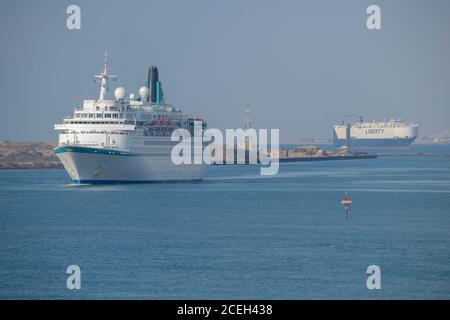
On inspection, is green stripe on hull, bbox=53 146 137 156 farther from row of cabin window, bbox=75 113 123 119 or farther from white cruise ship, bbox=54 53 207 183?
row of cabin window, bbox=75 113 123 119

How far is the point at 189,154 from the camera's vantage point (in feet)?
310

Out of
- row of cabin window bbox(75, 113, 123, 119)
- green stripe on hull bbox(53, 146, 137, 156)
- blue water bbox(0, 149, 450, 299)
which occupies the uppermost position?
row of cabin window bbox(75, 113, 123, 119)

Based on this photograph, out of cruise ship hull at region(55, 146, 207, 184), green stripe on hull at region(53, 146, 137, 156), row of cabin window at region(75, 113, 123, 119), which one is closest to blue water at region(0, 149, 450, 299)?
cruise ship hull at region(55, 146, 207, 184)

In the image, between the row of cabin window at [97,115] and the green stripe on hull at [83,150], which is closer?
the green stripe on hull at [83,150]

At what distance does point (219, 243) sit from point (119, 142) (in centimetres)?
3657

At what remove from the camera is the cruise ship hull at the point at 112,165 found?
80.1m

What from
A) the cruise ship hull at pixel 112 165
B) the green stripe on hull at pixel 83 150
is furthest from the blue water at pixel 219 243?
the green stripe on hull at pixel 83 150

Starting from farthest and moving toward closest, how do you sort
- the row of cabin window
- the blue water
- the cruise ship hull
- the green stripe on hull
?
the row of cabin window, the cruise ship hull, the green stripe on hull, the blue water

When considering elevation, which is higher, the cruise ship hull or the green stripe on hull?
the green stripe on hull

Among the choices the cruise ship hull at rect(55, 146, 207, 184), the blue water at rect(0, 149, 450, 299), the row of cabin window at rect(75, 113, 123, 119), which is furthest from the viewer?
the row of cabin window at rect(75, 113, 123, 119)

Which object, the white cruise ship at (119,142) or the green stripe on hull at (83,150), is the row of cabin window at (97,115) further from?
the green stripe on hull at (83,150)

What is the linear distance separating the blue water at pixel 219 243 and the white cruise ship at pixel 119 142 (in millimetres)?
2169

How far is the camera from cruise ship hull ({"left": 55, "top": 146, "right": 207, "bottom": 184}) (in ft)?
263

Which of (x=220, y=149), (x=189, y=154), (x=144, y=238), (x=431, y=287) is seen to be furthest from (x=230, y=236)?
(x=220, y=149)
